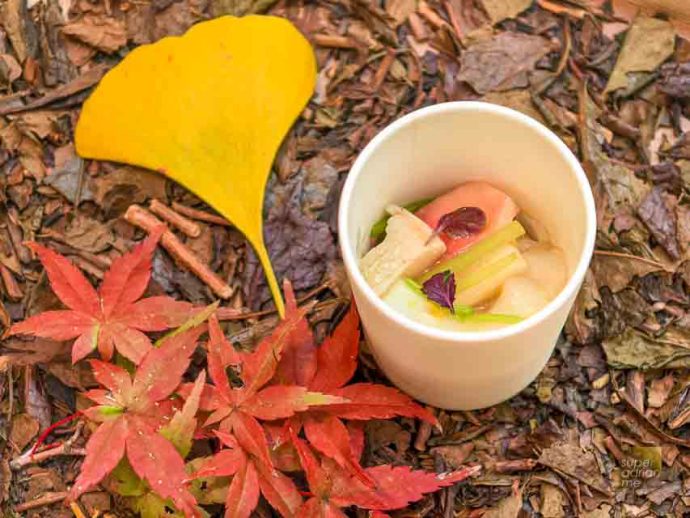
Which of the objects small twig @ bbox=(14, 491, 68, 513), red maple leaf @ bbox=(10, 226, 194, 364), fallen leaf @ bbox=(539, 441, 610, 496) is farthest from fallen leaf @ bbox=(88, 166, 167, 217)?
fallen leaf @ bbox=(539, 441, 610, 496)

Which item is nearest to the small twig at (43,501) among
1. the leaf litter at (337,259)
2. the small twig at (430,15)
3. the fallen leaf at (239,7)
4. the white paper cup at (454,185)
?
the leaf litter at (337,259)

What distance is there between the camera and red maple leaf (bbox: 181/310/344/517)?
4.23 ft

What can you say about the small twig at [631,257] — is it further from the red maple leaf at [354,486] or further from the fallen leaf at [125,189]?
the fallen leaf at [125,189]

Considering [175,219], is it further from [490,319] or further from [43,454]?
[490,319]

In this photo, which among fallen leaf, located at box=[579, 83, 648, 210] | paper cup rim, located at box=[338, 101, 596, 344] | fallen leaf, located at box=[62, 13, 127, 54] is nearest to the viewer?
paper cup rim, located at box=[338, 101, 596, 344]

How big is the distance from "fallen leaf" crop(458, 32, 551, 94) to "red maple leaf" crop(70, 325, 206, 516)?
50cm

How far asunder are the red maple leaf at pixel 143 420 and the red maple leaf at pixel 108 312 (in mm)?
27

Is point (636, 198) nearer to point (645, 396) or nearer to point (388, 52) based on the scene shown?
point (645, 396)

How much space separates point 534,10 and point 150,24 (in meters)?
0.52

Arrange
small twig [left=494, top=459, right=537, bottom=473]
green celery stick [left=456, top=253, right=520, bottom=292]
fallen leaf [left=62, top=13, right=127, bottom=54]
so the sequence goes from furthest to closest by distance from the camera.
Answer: fallen leaf [left=62, top=13, right=127, bottom=54], small twig [left=494, top=459, right=537, bottom=473], green celery stick [left=456, top=253, right=520, bottom=292]

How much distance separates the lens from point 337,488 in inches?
51.5

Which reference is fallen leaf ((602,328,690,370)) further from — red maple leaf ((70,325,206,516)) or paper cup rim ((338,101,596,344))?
red maple leaf ((70,325,206,516))

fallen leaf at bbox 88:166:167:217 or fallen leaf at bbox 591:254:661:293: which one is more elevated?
fallen leaf at bbox 88:166:167:217

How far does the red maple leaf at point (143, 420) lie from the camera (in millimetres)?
Result: 1275
